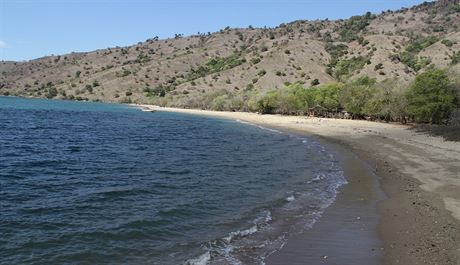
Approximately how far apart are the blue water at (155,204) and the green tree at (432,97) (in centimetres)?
2891

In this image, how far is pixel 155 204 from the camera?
18062 mm

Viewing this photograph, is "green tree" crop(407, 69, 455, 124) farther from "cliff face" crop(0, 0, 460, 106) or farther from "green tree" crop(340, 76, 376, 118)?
"cliff face" crop(0, 0, 460, 106)

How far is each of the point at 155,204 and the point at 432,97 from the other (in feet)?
159

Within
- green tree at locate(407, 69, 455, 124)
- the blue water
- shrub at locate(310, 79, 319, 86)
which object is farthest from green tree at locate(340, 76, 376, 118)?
shrub at locate(310, 79, 319, 86)

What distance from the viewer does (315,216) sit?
16672 millimetres

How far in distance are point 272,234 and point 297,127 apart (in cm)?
5554

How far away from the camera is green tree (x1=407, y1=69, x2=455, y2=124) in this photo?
5656 centimetres

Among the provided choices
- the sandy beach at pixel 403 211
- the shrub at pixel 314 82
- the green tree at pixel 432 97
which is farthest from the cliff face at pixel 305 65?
the sandy beach at pixel 403 211

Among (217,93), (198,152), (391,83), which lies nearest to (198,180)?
(198,152)

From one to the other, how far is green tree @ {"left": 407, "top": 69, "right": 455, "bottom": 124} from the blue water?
28.9 m

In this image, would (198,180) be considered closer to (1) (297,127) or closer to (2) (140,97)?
(1) (297,127)

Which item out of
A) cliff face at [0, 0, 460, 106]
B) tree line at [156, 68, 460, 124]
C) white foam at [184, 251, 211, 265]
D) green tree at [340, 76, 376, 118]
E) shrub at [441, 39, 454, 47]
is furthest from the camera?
cliff face at [0, 0, 460, 106]

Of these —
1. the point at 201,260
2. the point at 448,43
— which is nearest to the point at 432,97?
the point at 201,260

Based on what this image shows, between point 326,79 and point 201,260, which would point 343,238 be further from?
point 326,79
